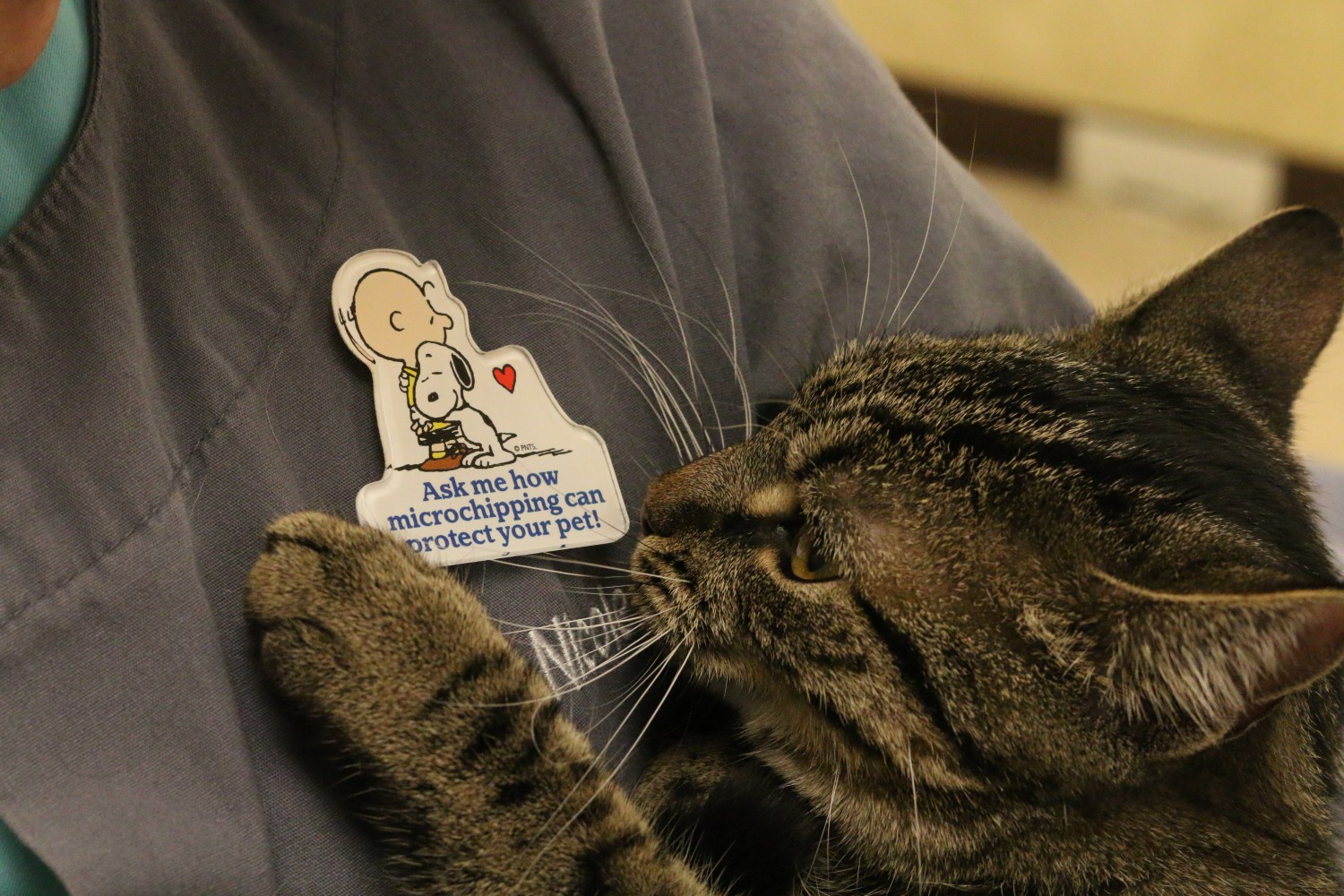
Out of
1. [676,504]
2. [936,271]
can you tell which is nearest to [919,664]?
[676,504]

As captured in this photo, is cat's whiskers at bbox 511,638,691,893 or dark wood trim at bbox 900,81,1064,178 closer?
cat's whiskers at bbox 511,638,691,893

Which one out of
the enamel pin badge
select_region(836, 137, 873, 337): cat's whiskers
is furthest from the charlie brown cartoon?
select_region(836, 137, 873, 337): cat's whiskers

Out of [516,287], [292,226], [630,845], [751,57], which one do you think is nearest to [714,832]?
[630,845]

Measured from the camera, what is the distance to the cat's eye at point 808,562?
928mm

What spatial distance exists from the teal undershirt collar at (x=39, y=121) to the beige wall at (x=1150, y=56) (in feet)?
8.85

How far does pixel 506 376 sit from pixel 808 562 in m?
0.28

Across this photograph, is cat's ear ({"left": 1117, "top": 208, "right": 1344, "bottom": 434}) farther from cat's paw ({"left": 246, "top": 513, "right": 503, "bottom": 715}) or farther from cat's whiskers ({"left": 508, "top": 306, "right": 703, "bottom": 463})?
cat's paw ({"left": 246, "top": 513, "right": 503, "bottom": 715})

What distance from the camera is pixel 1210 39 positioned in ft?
9.41

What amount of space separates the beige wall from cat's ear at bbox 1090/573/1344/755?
252 centimetres

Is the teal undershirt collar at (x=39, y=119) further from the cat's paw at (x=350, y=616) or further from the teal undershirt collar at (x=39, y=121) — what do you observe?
the cat's paw at (x=350, y=616)

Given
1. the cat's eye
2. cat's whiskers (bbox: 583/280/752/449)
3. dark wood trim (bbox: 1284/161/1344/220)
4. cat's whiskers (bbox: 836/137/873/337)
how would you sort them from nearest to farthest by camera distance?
the cat's eye < cat's whiskers (bbox: 583/280/752/449) < cat's whiskers (bbox: 836/137/873/337) < dark wood trim (bbox: 1284/161/1344/220)

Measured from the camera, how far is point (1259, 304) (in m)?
1.07

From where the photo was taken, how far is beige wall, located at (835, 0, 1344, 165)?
2.82 meters

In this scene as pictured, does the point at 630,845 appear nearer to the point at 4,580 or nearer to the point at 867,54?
the point at 4,580
